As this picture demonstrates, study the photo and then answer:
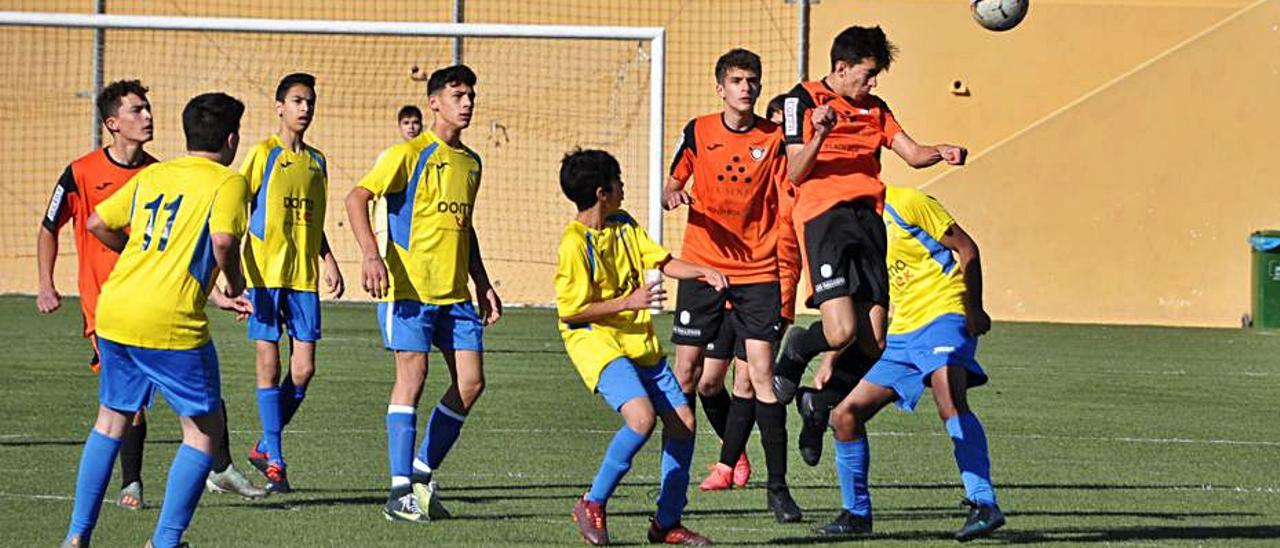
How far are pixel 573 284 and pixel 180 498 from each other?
1.79 meters

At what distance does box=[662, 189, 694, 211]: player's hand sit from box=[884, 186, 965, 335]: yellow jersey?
1169 millimetres

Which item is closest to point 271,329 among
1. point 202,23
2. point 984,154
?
point 202,23

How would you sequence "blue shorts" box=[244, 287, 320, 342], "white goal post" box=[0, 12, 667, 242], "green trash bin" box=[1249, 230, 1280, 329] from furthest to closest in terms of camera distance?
"green trash bin" box=[1249, 230, 1280, 329], "white goal post" box=[0, 12, 667, 242], "blue shorts" box=[244, 287, 320, 342]

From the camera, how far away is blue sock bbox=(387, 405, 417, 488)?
8305 millimetres

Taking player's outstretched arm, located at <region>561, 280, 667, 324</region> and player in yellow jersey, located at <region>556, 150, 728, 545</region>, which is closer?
player's outstretched arm, located at <region>561, 280, 667, 324</region>

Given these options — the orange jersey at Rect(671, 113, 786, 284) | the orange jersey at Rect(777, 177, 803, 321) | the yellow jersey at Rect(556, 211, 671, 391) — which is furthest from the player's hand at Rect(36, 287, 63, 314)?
the orange jersey at Rect(777, 177, 803, 321)

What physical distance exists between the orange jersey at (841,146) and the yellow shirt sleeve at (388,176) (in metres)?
1.68

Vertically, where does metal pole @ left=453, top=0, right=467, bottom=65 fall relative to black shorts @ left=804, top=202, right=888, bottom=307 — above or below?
above

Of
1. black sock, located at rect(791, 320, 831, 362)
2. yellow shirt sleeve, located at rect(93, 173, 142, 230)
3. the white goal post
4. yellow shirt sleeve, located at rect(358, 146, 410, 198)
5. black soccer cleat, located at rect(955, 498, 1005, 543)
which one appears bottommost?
black soccer cleat, located at rect(955, 498, 1005, 543)

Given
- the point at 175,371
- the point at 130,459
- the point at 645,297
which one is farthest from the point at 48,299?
the point at 645,297

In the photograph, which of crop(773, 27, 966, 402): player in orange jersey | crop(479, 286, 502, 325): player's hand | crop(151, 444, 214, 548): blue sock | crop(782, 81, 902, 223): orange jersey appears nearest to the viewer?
crop(151, 444, 214, 548): blue sock

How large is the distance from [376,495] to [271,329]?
3.77ft

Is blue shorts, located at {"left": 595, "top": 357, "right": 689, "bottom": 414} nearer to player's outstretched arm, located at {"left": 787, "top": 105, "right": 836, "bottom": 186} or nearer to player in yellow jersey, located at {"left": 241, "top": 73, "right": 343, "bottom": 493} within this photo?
player's outstretched arm, located at {"left": 787, "top": 105, "right": 836, "bottom": 186}

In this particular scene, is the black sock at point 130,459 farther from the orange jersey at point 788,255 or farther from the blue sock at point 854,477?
the orange jersey at point 788,255
